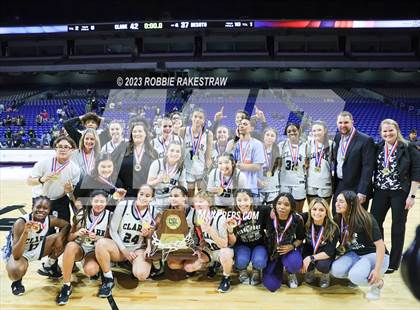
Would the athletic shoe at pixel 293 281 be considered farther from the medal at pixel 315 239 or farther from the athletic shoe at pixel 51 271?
the athletic shoe at pixel 51 271

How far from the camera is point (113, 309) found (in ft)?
9.80

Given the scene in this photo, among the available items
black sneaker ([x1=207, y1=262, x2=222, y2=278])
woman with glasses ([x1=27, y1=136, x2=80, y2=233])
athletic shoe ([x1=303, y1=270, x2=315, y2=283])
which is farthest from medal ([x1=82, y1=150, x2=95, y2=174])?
athletic shoe ([x1=303, y1=270, x2=315, y2=283])

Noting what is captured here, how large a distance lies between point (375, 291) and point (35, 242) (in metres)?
2.76

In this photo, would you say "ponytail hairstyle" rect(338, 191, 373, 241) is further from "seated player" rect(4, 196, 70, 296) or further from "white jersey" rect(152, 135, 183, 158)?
"seated player" rect(4, 196, 70, 296)

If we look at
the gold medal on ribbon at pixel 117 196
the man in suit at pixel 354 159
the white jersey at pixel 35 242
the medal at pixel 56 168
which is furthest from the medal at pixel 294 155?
the white jersey at pixel 35 242

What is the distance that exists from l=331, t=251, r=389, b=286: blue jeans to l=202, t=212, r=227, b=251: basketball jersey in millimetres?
935

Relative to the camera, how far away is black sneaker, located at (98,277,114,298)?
316 cm

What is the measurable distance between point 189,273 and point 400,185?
1.99 meters

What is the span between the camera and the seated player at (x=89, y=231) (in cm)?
318

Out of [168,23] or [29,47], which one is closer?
[168,23]

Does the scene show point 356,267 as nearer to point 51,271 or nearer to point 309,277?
point 309,277

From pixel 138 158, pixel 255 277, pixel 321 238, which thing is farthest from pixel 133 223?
pixel 321 238

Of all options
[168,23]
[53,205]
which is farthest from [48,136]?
[53,205]

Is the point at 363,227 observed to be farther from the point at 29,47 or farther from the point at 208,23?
the point at 29,47
